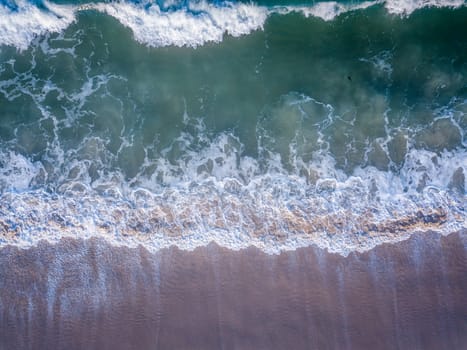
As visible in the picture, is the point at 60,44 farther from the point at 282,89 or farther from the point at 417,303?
the point at 417,303

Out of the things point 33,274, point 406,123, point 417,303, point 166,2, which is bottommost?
point 417,303

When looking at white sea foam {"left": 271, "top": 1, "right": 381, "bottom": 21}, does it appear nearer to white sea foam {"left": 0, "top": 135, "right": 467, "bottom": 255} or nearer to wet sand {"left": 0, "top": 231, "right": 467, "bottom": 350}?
white sea foam {"left": 0, "top": 135, "right": 467, "bottom": 255}

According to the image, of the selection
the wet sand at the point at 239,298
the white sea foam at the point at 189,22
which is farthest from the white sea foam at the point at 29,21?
the wet sand at the point at 239,298

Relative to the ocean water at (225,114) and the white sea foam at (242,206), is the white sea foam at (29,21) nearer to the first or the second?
the ocean water at (225,114)

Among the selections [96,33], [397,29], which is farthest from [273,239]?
[96,33]

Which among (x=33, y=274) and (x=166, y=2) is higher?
(x=166, y=2)

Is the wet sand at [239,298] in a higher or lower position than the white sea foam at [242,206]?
lower

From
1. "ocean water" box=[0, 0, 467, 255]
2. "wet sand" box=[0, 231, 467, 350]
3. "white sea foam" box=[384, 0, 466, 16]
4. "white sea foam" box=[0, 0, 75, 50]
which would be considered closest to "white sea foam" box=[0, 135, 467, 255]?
"ocean water" box=[0, 0, 467, 255]
